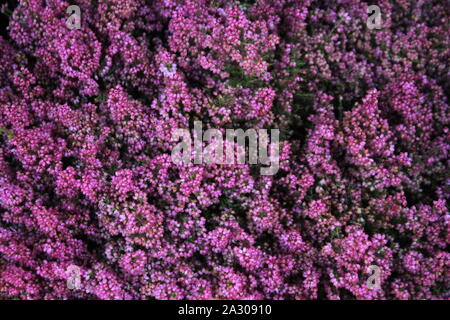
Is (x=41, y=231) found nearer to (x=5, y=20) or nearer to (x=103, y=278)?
(x=103, y=278)

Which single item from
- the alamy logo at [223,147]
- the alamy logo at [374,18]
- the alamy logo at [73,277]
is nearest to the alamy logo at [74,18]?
the alamy logo at [223,147]

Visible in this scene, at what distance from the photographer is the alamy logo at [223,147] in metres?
2.65

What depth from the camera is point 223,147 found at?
268cm

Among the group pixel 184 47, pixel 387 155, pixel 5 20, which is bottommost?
pixel 387 155

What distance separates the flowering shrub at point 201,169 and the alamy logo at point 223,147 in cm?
6

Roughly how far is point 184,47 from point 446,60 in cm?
226

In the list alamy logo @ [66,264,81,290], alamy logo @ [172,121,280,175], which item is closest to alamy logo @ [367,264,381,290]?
alamy logo @ [172,121,280,175]

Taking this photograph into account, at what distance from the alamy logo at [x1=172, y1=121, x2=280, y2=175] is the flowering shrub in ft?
0.20

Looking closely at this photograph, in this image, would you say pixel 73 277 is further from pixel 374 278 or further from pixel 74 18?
pixel 374 278

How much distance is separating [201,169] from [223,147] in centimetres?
22

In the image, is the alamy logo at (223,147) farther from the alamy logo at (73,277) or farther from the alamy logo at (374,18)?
the alamy logo at (374,18)

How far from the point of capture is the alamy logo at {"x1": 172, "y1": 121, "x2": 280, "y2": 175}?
2654 millimetres

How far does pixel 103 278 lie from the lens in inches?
101
